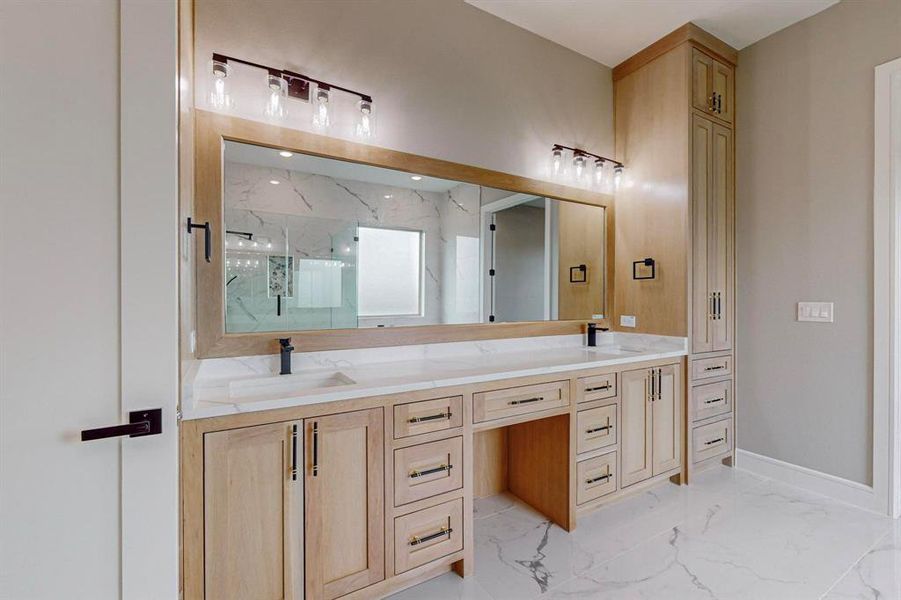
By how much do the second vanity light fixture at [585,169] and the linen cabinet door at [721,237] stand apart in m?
0.62

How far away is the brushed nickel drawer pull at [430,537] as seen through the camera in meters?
1.63

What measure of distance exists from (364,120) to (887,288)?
2958 millimetres

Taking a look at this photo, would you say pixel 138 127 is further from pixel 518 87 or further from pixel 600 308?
pixel 600 308

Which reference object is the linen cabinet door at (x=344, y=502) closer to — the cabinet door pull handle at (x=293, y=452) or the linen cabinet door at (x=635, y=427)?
the cabinet door pull handle at (x=293, y=452)

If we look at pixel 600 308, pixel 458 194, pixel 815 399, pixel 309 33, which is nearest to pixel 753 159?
pixel 600 308

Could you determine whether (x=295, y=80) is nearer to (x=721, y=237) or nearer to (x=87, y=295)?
(x=87, y=295)

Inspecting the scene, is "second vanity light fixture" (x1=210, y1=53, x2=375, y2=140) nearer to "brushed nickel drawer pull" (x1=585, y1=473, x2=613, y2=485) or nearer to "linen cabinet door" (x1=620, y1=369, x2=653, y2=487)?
"linen cabinet door" (x1=620, y1=369, x2=653, y2=487)

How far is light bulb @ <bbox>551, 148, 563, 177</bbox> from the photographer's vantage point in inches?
107

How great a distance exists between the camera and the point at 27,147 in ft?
3.12

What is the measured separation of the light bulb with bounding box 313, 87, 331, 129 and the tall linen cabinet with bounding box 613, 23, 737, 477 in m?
2.19

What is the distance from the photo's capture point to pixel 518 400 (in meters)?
1.90

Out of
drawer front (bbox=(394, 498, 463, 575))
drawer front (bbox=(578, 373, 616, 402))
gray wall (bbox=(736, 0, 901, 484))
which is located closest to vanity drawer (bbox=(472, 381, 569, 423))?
drawer front (bbox=(578, 373, 616, 402))

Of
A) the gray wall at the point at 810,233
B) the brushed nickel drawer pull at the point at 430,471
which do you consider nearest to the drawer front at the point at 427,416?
the brushed nickel drawer pull at the point at 430,471

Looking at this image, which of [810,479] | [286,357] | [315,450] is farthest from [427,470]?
[810,479]
